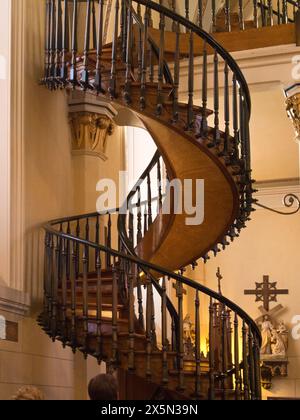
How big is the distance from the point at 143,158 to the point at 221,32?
3.97 metres

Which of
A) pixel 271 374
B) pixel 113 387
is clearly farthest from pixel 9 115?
pixel 271 374

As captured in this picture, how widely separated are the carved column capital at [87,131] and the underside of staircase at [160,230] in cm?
73

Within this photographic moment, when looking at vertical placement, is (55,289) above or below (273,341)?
below

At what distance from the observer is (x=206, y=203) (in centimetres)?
803

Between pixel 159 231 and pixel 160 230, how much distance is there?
16mm

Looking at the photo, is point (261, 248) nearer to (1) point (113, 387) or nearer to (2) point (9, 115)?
(2) point (9, 115)

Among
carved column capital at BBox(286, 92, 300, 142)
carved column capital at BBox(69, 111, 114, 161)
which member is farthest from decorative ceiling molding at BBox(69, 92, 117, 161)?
carved column capital at BBox(286, 92, 300, 142)

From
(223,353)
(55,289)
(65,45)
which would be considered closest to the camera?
(223,353)

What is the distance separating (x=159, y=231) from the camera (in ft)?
27.6

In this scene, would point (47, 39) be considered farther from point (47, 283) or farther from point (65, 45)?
point (47, 283)

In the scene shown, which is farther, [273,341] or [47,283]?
[273,341]

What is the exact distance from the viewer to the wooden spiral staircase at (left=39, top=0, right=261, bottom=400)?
267 inches

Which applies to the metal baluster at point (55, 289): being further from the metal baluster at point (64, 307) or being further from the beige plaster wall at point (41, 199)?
the beige plaster wall at point (41, 199)

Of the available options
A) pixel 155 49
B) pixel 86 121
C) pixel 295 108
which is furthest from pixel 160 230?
pixel 155 49
